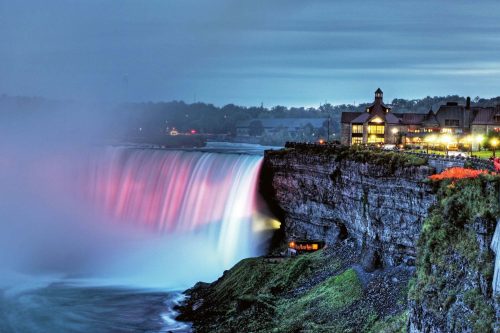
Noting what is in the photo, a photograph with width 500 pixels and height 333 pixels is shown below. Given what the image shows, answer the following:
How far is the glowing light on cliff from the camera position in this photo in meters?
66.4

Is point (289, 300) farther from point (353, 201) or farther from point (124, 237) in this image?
point (124, 237)

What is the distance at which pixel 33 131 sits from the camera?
154m

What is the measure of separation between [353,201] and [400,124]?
37324mm

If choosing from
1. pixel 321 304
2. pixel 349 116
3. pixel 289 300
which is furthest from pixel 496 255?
pixel 349 116

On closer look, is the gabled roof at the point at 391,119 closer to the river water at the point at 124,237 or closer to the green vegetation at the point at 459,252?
the river water at the point at 124,237

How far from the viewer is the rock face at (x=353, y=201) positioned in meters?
43.2

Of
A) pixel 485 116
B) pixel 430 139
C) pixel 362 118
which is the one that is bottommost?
pixel 430 139

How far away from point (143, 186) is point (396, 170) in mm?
41451

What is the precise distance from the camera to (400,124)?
3418 inches

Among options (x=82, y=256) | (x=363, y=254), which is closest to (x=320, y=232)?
(x=363, y=254)

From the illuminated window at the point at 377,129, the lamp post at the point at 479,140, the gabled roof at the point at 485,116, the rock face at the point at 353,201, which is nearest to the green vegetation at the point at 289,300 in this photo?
the rock face at the point at 353,201

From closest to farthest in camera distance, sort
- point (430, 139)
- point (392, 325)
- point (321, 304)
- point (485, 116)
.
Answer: point (392, 325) < point (321, 304) < point (485, 116) < point (430, 139)

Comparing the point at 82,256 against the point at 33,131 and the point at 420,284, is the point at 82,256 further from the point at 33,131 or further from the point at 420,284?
the point at 33,131

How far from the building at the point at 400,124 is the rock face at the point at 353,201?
22.5m
